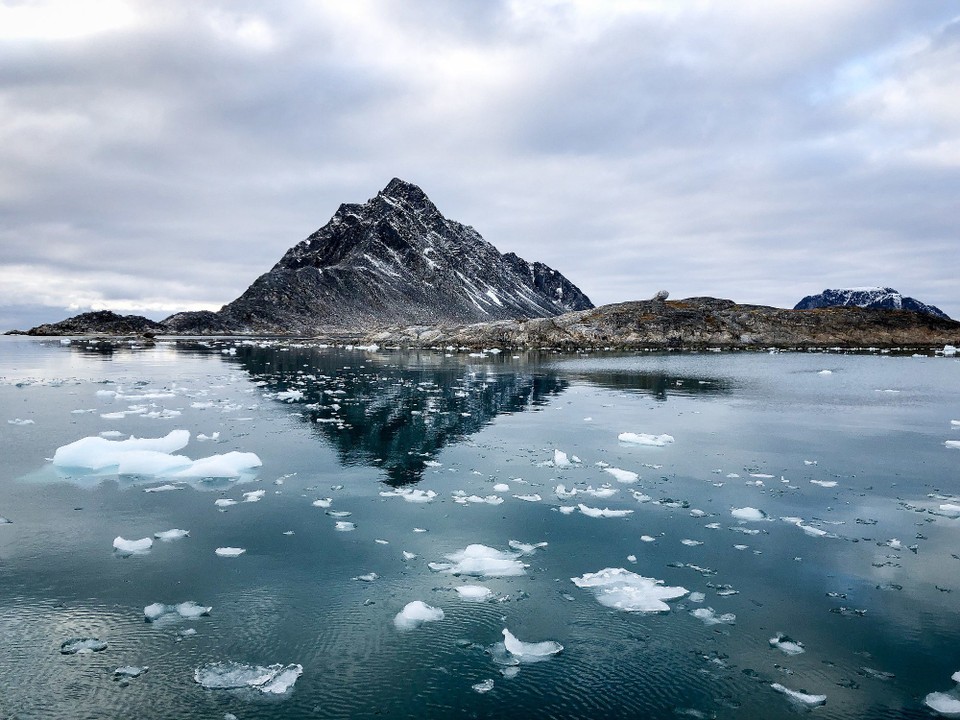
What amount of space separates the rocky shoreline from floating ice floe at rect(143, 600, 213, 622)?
69.5 m

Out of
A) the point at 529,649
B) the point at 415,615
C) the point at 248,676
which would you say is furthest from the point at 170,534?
the point at 529,649

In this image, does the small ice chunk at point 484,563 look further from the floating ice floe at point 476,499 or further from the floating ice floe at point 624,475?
the floating ice floe at point 624,475

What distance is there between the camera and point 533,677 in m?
6.02

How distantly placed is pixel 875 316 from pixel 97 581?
350ft

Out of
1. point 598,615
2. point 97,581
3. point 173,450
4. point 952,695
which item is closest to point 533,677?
point 598,615

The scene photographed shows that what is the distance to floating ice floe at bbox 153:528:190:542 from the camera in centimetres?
962

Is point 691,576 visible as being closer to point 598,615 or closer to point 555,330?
point 598,615

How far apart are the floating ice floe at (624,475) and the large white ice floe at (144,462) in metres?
8.55

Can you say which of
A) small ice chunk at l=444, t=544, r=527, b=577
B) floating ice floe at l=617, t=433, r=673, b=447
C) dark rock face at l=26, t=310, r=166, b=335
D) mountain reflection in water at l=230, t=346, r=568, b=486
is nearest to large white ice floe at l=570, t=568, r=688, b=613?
small ice chunk at l=444, t=544, r=527, b=577

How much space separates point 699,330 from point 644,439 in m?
75.8

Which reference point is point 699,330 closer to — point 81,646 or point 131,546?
point 131,546

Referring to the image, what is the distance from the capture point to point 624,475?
13.6 meters

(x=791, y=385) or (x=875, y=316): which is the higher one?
(x=875, y=316)

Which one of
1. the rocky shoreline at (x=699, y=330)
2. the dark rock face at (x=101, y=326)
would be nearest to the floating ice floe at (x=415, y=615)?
the rocky shoreline at (x=699, y=330)
